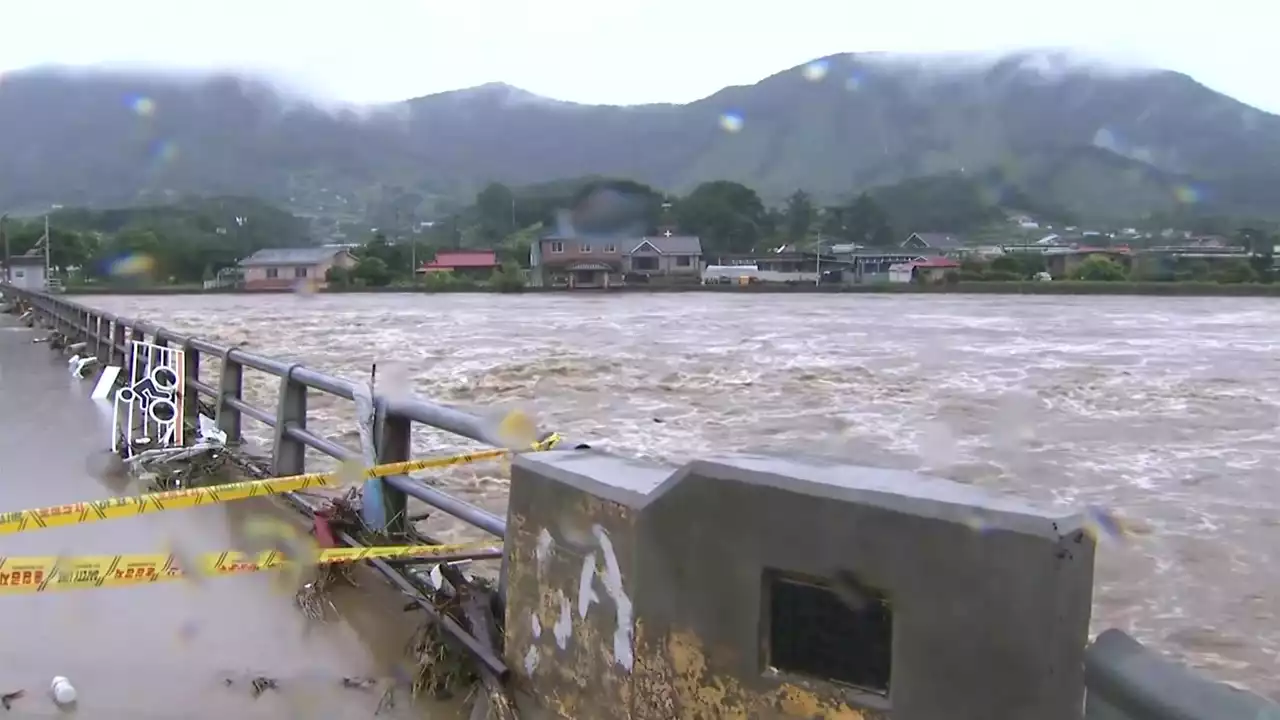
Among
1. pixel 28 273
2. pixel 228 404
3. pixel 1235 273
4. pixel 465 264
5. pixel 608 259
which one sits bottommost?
pixel 28 273

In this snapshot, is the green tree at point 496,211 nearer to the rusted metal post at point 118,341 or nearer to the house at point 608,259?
the house at point 608,259

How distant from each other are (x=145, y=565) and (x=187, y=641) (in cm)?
31

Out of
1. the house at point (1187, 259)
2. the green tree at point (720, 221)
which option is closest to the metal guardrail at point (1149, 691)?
the house at point (1187, 259)

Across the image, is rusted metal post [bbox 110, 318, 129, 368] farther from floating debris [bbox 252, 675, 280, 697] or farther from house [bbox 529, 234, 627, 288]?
house [bbox 529, 234, 627, 288]

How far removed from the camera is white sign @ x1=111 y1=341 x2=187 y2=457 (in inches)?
265

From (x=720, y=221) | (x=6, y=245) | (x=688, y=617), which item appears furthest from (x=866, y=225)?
(x=688, y=617)

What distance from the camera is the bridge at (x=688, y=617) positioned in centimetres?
175

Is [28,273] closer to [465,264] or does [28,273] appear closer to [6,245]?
[6,245]

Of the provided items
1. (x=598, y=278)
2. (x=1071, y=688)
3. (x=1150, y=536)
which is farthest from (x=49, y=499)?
(x=598, y=278)

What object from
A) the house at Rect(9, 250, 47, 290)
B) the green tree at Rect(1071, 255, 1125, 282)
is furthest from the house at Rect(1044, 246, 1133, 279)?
the house at Rect(9, 250, 47, 290)

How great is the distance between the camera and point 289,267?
7725 centimetres

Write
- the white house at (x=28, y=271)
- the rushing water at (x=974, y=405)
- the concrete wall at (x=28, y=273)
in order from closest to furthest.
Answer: the rushing water at (x=974, y=405), the white house at (x=28, y=271), the concrete wall at (x=28, y=273)

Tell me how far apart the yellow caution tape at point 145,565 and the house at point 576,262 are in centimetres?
7390

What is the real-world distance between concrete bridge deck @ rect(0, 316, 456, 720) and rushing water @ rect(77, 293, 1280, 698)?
4.04 feet
